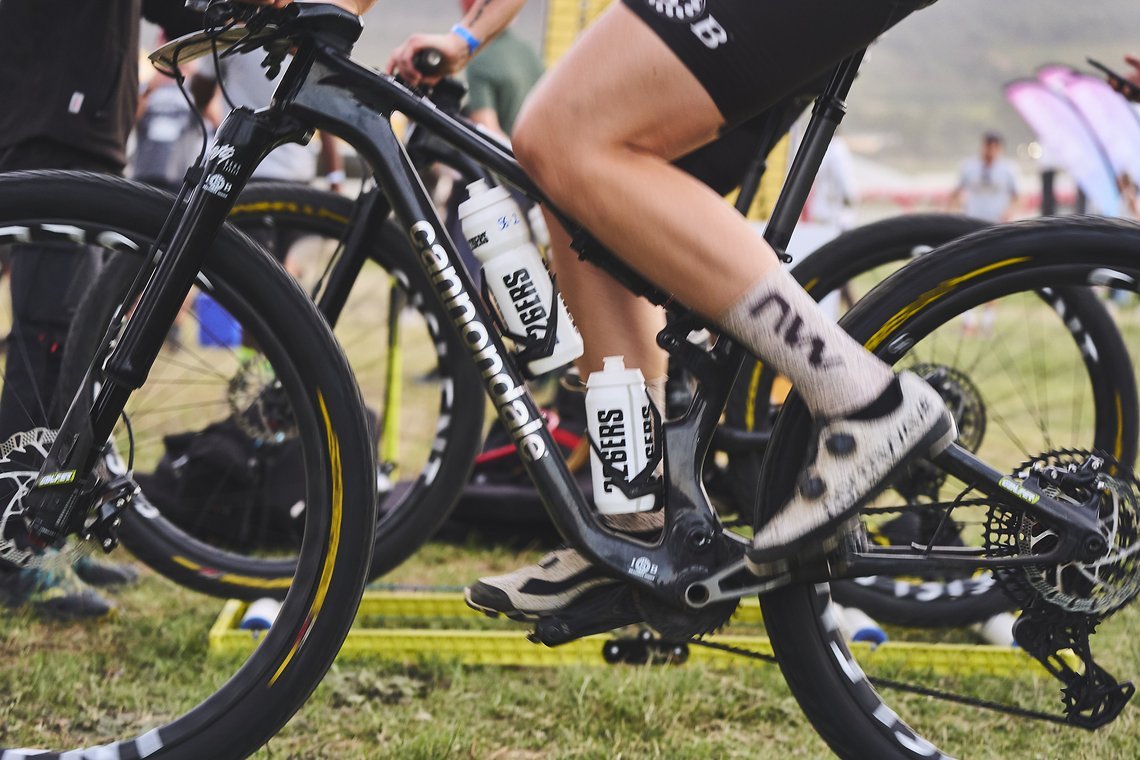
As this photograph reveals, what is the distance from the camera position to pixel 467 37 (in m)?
2.31

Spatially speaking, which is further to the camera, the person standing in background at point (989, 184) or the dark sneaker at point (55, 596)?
the person standing in background at point (989, 184)

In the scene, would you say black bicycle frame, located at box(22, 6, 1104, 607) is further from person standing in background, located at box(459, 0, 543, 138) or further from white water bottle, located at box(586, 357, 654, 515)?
person standing in background, located at box(459, 0, 543, 138)

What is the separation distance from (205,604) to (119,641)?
32cm

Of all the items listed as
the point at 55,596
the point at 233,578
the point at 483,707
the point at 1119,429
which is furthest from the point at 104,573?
the point at 1119,429

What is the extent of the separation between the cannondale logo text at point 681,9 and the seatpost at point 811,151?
12.6 inches

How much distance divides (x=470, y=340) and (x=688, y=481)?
412 mm

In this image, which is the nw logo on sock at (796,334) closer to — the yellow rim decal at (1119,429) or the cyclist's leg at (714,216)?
the cyclist's leg at (714,216)

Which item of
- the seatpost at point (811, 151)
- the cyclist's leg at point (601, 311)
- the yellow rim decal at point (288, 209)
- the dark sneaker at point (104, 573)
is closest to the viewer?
the seatpost at point (811, 151)

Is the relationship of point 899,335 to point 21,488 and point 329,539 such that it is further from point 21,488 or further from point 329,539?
point 21,488

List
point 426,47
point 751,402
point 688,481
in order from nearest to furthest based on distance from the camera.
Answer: point 688,481 < point 426,47 < point 751,402

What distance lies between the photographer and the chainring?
167cm

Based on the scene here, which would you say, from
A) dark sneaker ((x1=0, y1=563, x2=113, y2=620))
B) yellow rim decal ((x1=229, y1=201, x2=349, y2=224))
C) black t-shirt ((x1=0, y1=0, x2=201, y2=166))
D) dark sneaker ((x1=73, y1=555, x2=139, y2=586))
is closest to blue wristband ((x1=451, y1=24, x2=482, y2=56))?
yellow rim decal ((x1=229, y1=201, x2=349, y2=224))

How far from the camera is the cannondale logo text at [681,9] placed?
5.01 feet

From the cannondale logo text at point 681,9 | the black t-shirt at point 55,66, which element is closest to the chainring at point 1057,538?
the cannondale logo text at point 681,9
